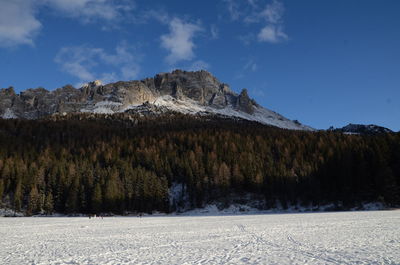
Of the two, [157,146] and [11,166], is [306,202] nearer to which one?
[157,146]

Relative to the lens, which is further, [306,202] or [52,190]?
[52,190]

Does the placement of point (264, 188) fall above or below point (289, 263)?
above

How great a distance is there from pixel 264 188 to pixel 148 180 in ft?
97.9

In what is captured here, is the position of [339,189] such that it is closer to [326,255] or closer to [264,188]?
[264,188]

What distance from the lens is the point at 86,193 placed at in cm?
7481

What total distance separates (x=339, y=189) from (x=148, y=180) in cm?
4634

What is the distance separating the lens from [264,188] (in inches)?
3012

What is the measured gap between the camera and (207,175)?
271ft

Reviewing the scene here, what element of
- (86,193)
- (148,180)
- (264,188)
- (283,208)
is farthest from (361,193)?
(86,193)

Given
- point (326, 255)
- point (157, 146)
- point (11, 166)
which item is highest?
point (157, 146)

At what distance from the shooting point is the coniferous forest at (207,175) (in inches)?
2645

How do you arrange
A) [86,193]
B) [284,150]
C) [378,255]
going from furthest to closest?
[284,150] → [86,193] → [378,255]

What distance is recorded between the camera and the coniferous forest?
67188 millimetres

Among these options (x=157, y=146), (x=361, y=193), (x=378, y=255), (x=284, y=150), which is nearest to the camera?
(x=378, y=255)
